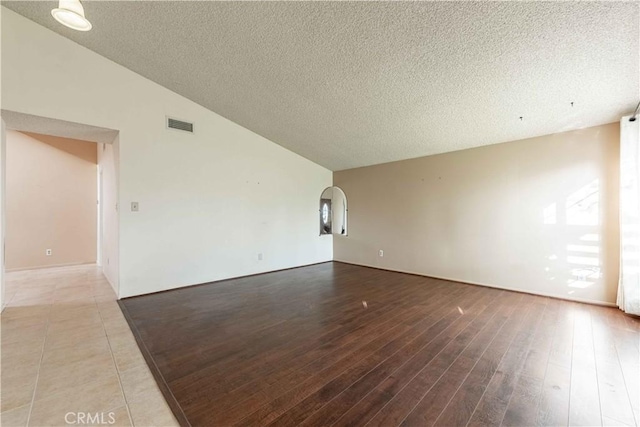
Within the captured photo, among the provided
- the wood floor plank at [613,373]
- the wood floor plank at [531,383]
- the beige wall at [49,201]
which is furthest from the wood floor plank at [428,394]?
the beige wall at [49,201]

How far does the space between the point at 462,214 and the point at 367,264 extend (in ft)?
7.67

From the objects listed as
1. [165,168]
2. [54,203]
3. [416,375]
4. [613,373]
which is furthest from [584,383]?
[54,203]

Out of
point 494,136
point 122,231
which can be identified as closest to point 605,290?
point 494,136

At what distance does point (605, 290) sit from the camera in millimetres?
3348

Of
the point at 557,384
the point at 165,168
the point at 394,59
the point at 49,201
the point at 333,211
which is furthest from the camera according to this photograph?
the point at 333,211

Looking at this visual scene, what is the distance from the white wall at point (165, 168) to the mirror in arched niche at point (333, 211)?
1144 millimetres

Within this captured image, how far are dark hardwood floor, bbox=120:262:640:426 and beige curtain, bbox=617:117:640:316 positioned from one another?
12.0 inches

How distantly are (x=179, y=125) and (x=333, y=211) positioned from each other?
401cm

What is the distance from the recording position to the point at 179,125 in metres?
4.05

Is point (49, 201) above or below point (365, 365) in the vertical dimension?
above

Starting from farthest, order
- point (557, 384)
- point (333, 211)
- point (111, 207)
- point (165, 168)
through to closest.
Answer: point (333, 211) < point (111, 207) < point (165, 168) < point (557, 384)

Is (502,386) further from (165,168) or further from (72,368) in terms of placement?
(165,168)

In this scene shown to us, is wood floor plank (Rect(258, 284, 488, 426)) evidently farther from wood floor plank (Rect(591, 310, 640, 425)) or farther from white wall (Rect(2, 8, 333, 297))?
white wall (Rect(2, 8, 333, 297))

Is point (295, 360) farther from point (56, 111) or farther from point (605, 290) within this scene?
point (605, 290)
